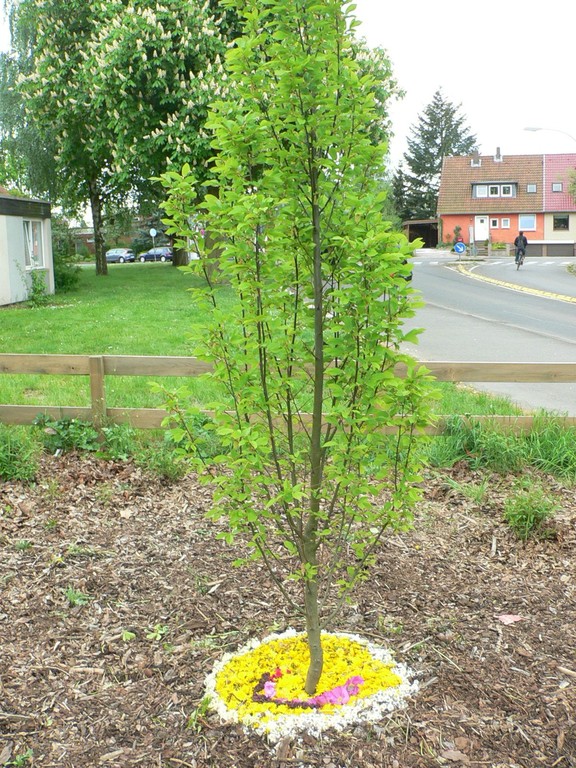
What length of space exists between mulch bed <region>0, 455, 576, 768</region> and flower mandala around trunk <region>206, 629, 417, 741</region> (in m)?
0.08

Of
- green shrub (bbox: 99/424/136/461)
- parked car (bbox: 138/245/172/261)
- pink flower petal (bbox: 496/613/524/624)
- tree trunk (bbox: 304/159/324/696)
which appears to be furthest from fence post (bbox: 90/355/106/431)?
parked car (bbox: 138/245/172/261)

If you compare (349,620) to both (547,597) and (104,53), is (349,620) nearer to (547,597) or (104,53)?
(547,597)

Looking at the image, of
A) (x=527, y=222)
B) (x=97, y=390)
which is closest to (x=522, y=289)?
(x=97, y=390)

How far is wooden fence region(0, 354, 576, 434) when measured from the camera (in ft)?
22.6

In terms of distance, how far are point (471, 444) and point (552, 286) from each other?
2439 centimetres

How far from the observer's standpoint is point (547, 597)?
465 centimetres

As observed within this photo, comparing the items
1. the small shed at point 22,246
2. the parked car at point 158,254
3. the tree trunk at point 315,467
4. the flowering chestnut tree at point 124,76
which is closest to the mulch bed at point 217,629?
the tree trunk at point 315,467

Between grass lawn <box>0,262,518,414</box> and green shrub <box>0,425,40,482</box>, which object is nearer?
green shrub <box>0,425,40,482</box>

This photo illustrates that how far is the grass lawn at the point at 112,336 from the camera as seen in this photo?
873 centimetres

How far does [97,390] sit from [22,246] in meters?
18.0

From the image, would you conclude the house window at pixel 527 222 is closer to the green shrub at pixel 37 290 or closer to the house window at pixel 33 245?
the house window at pixel 33 245

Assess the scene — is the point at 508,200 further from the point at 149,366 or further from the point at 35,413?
the point at 35,413

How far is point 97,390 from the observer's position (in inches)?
283

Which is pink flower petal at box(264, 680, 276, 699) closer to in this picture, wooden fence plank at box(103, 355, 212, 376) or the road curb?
wooden fence plank at box(103, 355, 212, 376)
